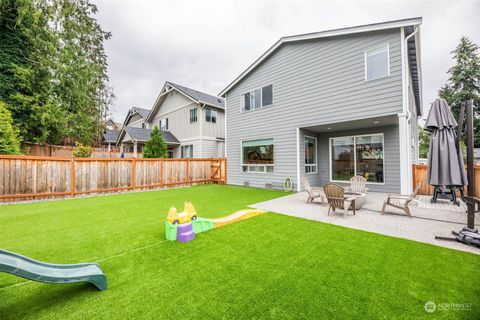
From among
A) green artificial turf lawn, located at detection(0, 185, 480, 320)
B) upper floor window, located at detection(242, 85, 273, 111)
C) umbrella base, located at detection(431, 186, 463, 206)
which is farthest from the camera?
upper floor window, located at detection(242, 85, 273, 111)

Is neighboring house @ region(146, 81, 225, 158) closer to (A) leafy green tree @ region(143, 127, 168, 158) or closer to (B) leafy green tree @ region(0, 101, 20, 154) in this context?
(A) leafy green tree @ region(143, 127, 168, 158)

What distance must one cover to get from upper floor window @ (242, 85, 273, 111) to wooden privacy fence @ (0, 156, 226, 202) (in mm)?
4924

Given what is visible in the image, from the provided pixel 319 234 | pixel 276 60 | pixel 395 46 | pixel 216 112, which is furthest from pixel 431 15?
pixel 216 112

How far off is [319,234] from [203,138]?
42.9 ft

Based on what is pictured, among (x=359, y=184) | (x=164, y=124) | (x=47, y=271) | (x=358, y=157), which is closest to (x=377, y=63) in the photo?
(x=358, y=157)

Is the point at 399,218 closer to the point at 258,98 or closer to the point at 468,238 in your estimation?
the point at 468,238

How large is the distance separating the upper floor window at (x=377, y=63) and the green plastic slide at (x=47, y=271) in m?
9.80

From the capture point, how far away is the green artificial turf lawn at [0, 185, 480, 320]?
2117 mm

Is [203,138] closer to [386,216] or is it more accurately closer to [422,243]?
[386,216]

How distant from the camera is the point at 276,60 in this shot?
1085 cm

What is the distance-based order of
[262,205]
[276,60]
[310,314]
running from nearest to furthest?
[310,314]
[262,205]
[276,60]

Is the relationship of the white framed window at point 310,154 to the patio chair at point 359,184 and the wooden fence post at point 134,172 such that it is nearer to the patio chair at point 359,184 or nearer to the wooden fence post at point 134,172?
the patio chair at point 359,184

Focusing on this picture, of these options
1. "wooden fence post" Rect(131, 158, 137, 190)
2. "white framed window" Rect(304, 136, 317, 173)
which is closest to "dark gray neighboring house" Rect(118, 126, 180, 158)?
"wooden fence post" Rect(131, 158, 137, 190)

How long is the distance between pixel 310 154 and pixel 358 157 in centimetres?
223
